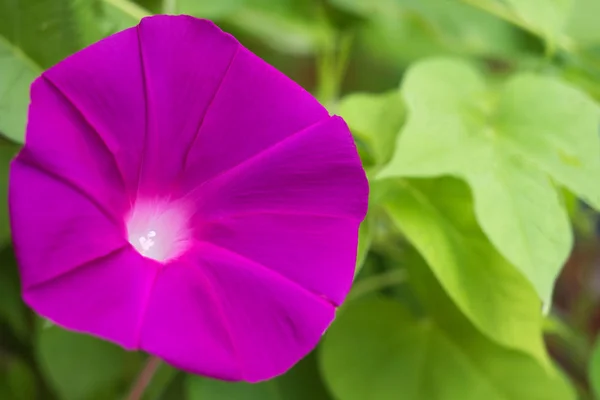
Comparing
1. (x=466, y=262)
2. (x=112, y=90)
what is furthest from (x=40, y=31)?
(x=466, y=262)

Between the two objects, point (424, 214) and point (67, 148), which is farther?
point (424, 214)

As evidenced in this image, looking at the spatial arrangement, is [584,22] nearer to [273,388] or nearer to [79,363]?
[273,388]

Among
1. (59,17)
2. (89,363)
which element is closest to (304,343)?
(59,17)

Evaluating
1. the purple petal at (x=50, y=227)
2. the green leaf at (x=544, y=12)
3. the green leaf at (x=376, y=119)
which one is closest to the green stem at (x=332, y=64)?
the green leaf at (x=376, y=119)

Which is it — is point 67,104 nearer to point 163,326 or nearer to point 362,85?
point 163,326

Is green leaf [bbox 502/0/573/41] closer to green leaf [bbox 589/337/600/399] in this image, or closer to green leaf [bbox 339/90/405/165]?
green leaf [bbox 339/90/405/165]

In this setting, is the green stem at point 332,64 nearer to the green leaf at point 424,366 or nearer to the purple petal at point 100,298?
the green leaf at point 424,366
